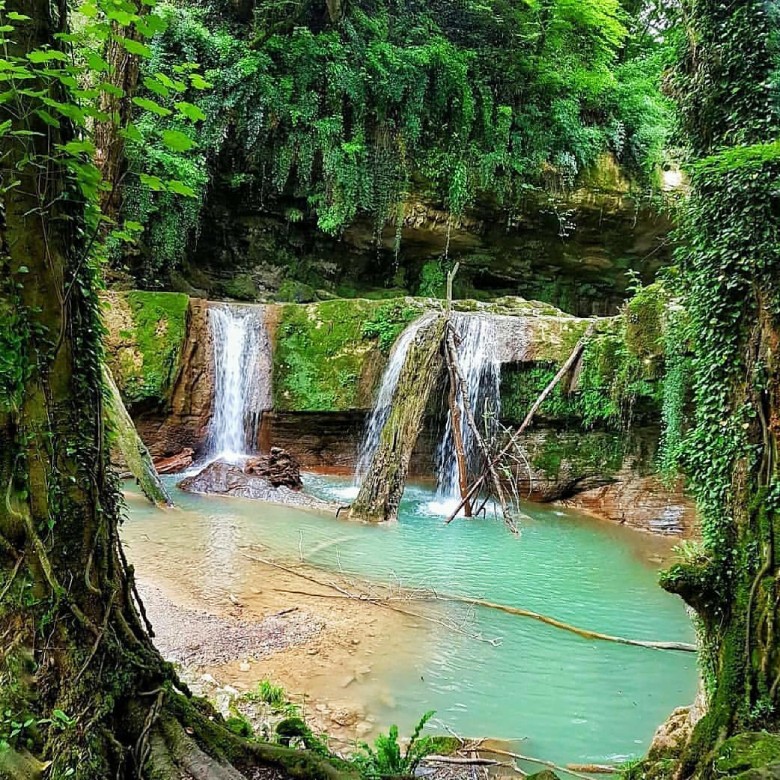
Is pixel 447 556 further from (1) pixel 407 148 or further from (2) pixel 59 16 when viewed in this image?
(1) pixel 407 148

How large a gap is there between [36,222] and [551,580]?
17.6 ft

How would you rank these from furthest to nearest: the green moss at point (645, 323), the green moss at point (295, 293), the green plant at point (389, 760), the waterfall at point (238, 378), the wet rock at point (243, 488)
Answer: the green moss at point (295, 293) < the waterfall at point (238, 378) < the wet rock at point (243, 488) < the green moss at point (645, 323) < the green plant at point (389, 760)

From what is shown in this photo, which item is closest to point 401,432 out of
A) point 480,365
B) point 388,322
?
point 480,365

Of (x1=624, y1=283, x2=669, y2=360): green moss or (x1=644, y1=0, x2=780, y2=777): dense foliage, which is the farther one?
(x1=624, y1=283, x2=669, y2=360): green moss

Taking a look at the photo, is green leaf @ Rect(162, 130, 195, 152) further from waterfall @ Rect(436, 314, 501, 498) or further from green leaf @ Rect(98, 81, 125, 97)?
waterfall @ Rect(436, 314, 501, 498)

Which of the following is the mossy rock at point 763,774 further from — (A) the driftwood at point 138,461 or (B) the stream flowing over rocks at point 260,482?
(A) the driftwood at point 138,461

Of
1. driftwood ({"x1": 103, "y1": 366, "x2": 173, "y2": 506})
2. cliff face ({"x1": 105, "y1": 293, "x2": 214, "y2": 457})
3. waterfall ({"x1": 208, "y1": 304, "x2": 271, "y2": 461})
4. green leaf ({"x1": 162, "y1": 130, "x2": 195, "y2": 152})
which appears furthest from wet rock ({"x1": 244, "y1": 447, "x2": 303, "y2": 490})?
green leaf ({"x1": 162, "y1": 130, "x2": 195, "y2": 152})

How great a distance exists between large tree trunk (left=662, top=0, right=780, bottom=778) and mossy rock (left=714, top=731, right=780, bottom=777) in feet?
0.37

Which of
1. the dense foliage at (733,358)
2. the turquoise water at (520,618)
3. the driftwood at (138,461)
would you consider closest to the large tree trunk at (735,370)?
the dense foliage at (733,358)

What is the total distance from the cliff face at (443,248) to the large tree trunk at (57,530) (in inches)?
491

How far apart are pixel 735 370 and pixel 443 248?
500 inches

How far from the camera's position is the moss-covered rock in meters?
9.80

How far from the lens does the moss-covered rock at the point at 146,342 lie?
32.2 feet

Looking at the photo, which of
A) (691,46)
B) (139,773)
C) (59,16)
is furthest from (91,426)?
(691,46)
